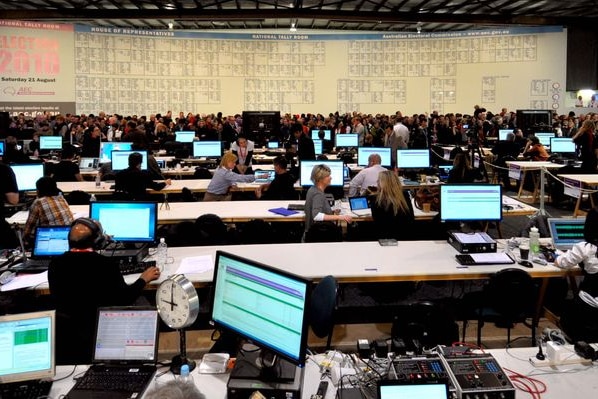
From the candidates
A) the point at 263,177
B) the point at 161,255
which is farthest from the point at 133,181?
Answer: the point at 161,255

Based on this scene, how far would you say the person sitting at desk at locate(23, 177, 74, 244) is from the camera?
4.57 metres

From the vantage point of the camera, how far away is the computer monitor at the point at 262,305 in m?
2.17

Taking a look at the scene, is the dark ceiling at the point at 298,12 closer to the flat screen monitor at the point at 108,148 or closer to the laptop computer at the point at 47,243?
the flat screen monitor at the point at 108,148

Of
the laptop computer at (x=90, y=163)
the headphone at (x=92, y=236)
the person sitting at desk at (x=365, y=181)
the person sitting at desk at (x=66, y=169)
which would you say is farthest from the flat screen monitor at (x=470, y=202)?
the laptop computer at (x=90, y=163)

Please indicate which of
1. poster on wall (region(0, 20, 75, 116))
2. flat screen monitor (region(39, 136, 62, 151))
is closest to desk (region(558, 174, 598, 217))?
flat screen monitor (region(39, 136, 62, 151))

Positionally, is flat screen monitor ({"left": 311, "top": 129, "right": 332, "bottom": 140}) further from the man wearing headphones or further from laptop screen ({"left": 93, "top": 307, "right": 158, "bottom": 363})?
laptop screen ({"left": 93, "top": 307, "right": 158, "bottom": 363})

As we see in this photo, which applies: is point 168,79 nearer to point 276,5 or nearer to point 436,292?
point 276,5

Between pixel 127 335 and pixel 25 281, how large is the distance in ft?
5.36

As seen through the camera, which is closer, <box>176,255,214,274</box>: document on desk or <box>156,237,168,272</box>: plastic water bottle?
<box>176,255,214,274</box>: document on desk

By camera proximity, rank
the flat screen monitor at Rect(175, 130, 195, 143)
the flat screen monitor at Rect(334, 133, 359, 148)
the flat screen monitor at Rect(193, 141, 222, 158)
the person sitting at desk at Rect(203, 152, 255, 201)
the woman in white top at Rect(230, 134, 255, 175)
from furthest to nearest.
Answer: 1. the flat screen monitor at Rect(175, 130, 195, 143)
2. the flat screen monitor at Rect(334, 133, 359, 148)
3. the flat screen monitor at Rect(193, 141, 222, 158)
4. the woman in white top at Rect(230, 134, 255, 175)
5. the person sitting at desk at Rect(203, 152, 255, 201)

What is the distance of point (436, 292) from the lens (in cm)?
554

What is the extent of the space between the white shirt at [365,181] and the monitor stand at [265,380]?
467cm

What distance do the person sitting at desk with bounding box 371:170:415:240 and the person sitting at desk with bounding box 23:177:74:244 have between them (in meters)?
2.80

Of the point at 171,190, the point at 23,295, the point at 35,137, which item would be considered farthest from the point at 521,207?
the point at 35,137
